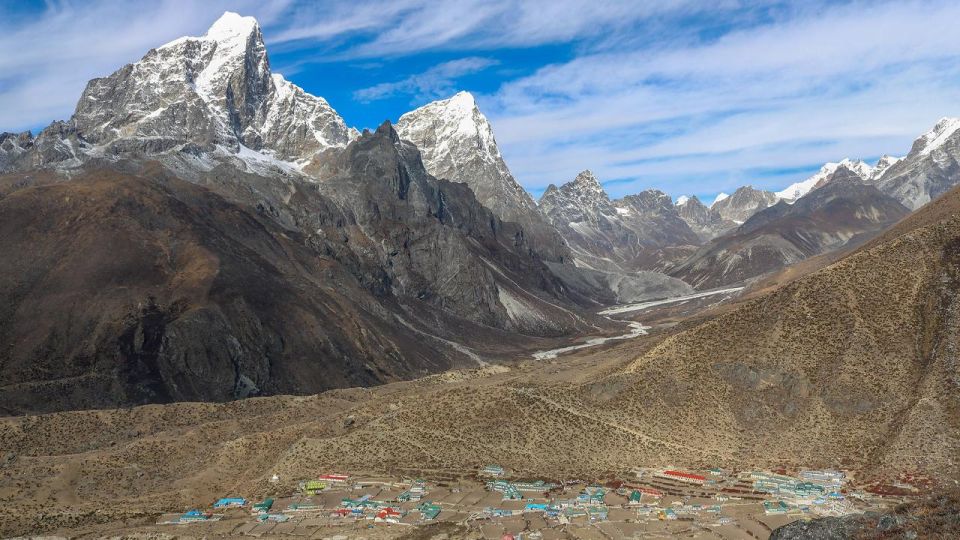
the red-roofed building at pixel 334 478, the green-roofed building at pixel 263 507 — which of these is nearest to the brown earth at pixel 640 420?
the red-roofed building at pixel 334 478

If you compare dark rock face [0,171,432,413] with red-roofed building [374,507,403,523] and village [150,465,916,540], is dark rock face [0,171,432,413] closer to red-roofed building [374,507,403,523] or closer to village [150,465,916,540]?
village [150,465,916,540]

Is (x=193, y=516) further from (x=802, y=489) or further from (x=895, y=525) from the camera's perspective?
(x=895, y=525)

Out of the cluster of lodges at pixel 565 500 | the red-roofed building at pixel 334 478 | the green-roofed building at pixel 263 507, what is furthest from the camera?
the red-roofed building at pixel 334 478

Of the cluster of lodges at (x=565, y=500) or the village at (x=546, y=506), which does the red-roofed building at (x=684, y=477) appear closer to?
the village at (x=546, y=506)

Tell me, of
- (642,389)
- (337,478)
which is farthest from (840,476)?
(337,478)

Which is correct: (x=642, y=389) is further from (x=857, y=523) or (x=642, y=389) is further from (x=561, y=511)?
(x=857, y=523)

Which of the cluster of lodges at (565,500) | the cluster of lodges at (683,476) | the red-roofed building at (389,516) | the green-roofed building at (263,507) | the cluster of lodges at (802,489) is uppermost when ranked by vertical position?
the green-roofed building at (263,507)

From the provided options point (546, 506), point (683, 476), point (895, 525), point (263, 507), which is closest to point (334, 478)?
point (263, 507)
